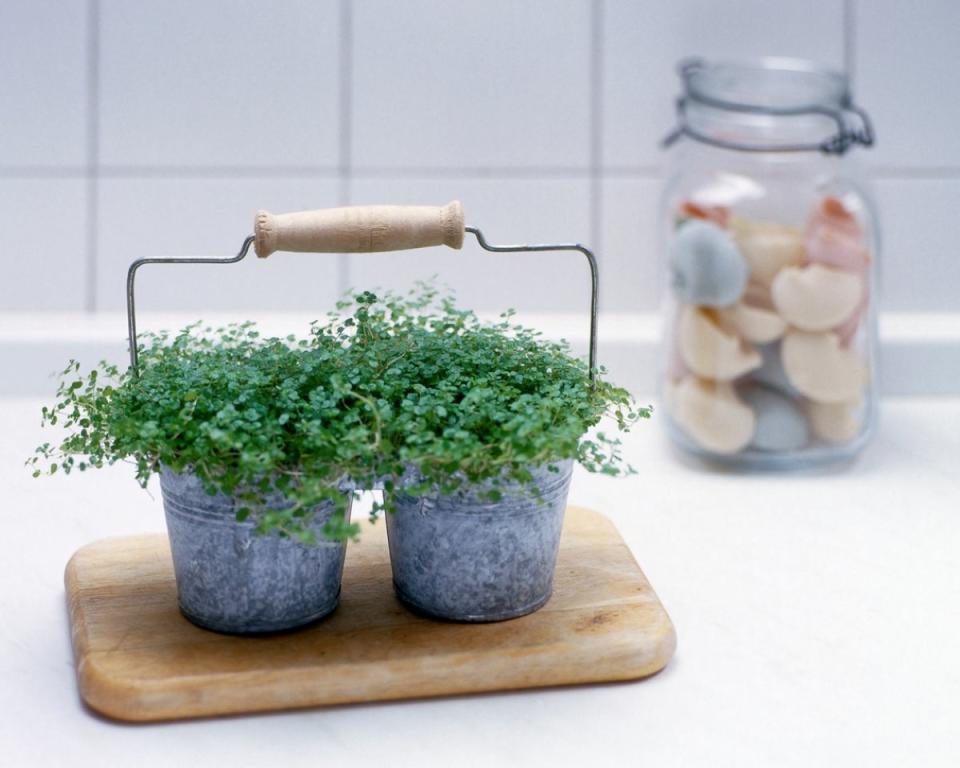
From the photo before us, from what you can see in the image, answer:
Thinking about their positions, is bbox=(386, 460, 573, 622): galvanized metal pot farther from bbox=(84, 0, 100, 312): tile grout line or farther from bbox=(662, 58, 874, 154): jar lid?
bbox=(84, 0, 100, 312): tile grout line

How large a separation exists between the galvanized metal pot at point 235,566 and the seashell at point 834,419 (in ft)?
1.73

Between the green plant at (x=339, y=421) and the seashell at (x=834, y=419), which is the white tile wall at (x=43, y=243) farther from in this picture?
the seashell at (x=834, y=419)

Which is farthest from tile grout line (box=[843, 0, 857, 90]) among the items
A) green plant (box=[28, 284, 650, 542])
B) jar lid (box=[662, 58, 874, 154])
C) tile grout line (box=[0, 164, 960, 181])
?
green plant (box=[28, 284, 650, 542])

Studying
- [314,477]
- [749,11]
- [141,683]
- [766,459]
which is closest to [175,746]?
[141,683]

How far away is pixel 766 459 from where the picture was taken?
94 centimetres

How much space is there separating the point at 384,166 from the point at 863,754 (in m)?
0.90

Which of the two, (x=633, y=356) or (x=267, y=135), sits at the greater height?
(x=267, y=135)

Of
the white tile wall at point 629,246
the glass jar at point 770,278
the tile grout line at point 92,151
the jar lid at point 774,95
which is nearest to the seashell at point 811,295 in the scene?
the glass jar at point 770,278

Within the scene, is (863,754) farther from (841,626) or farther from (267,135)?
(267,135)

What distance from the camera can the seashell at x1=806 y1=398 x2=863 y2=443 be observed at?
936 millimetres

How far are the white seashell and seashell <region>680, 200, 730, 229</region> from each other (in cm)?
7

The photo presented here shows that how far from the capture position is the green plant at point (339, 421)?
508 millimetres

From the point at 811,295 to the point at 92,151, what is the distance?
812 millimetres

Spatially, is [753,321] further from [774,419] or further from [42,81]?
[42,81]
